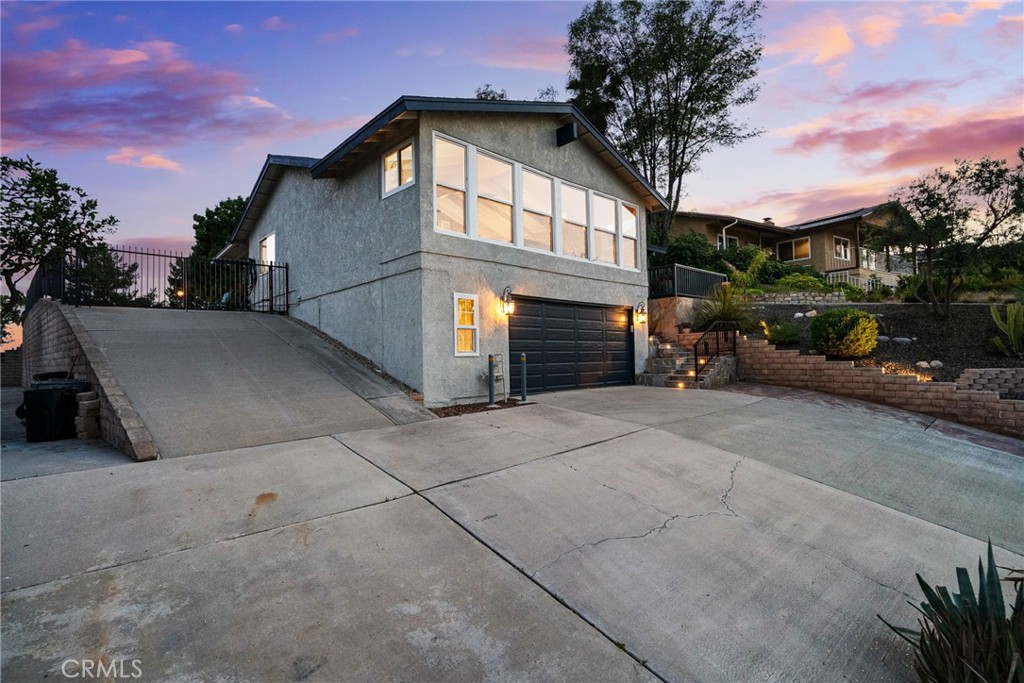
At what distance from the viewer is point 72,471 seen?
457 cm

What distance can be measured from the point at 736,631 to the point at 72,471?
6061 mm

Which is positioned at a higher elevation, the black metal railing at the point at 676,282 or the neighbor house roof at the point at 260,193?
the neighbor house roof at the point at 260,193

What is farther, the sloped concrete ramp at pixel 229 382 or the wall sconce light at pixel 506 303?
the wall sconce light at pixel 506 303

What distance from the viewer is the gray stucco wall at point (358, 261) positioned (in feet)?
27.6

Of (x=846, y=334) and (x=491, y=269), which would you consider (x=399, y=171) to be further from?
(x=846, y=334)

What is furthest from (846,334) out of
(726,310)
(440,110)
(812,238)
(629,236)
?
(812,238)

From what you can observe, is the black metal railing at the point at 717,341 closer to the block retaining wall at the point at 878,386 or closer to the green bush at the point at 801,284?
the block retaining wall at the point at 878,386

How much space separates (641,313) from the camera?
502 inches

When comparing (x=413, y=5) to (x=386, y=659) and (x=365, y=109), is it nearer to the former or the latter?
(x=365, y=109)

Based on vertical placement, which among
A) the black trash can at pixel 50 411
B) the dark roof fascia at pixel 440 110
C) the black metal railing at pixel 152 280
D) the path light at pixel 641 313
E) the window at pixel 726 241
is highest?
the window at pixel 726 241

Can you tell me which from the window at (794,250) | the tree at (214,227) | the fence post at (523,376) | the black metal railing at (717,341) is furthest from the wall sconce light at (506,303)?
the window at (794,250)

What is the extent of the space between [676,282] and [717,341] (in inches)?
98.0

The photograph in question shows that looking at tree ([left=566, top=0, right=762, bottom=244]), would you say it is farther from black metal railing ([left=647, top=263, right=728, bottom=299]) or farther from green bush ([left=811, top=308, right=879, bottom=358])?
green bush ([left=811, top=308, right=879, bottom=358])

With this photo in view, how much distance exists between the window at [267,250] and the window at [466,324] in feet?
27.9
